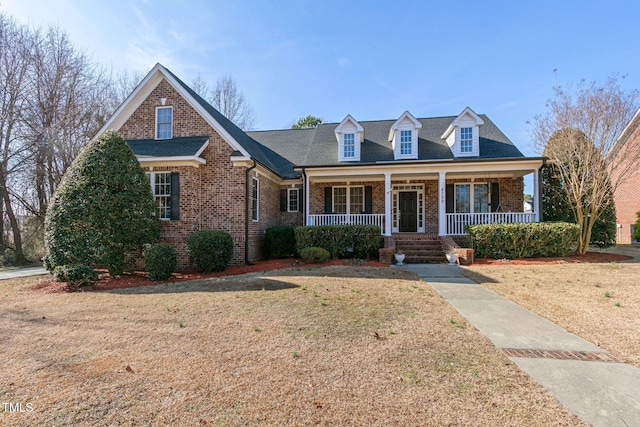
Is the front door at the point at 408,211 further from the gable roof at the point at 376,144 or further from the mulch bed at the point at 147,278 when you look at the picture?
the mulch bed at the point at 147,278

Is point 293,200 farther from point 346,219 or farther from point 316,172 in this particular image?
point 346,219

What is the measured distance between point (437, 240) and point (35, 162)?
1925cm

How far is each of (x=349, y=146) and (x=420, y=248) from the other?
6.03 m

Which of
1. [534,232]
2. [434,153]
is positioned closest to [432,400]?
[534,232]

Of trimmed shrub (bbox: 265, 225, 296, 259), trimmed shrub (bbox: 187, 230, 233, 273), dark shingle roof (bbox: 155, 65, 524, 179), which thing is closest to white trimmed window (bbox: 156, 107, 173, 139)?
dark shingle roof (bbox: 155, 65, 524, 179)

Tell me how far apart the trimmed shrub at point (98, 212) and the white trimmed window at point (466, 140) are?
1317 centimetres

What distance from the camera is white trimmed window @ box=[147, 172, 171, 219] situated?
11141 mm

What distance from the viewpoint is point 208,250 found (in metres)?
9.74

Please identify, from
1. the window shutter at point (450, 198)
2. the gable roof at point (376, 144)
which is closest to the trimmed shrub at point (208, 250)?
the gable roof at point (376, 144)

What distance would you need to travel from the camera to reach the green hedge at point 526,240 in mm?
11297

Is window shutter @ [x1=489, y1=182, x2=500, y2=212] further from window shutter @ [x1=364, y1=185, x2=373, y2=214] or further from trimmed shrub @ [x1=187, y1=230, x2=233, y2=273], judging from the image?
trimmed shrub @ [x1=187, y1=230, x2=233, y2=273]

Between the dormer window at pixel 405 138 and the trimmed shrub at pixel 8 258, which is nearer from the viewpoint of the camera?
the trimmed shrub at pixel 8 258

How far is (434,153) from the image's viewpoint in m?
14.8

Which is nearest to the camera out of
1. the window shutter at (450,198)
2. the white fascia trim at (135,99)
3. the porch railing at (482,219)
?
the white fascia trim at (135,99)
